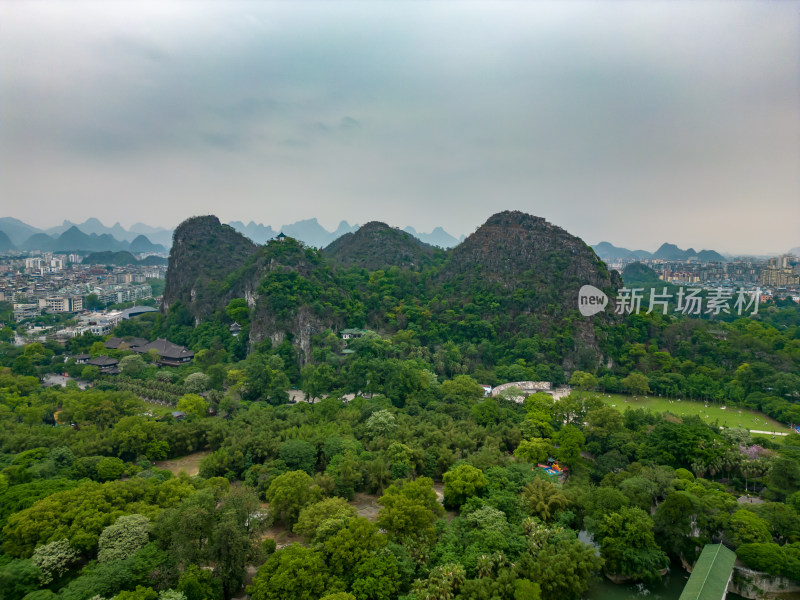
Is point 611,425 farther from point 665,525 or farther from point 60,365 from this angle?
point 60,365

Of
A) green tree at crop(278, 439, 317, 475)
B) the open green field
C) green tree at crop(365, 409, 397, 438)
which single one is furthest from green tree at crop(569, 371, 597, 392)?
green tree at crop(278, 439, 317, 475)

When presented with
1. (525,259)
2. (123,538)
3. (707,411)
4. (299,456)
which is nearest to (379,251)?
(525,259)

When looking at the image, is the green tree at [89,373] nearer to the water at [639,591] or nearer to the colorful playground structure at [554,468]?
the colorful playground structure at [554,468]

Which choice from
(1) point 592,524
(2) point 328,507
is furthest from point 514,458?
(2) point 328,507

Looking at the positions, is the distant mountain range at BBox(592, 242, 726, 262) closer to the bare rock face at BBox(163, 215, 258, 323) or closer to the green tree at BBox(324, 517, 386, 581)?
the bare rock face at BBox(163, 215, 258, 323)

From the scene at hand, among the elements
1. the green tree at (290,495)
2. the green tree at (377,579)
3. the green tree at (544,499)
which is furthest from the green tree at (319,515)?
the green tree at (544,499)

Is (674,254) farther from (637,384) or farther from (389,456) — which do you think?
(389,456)
